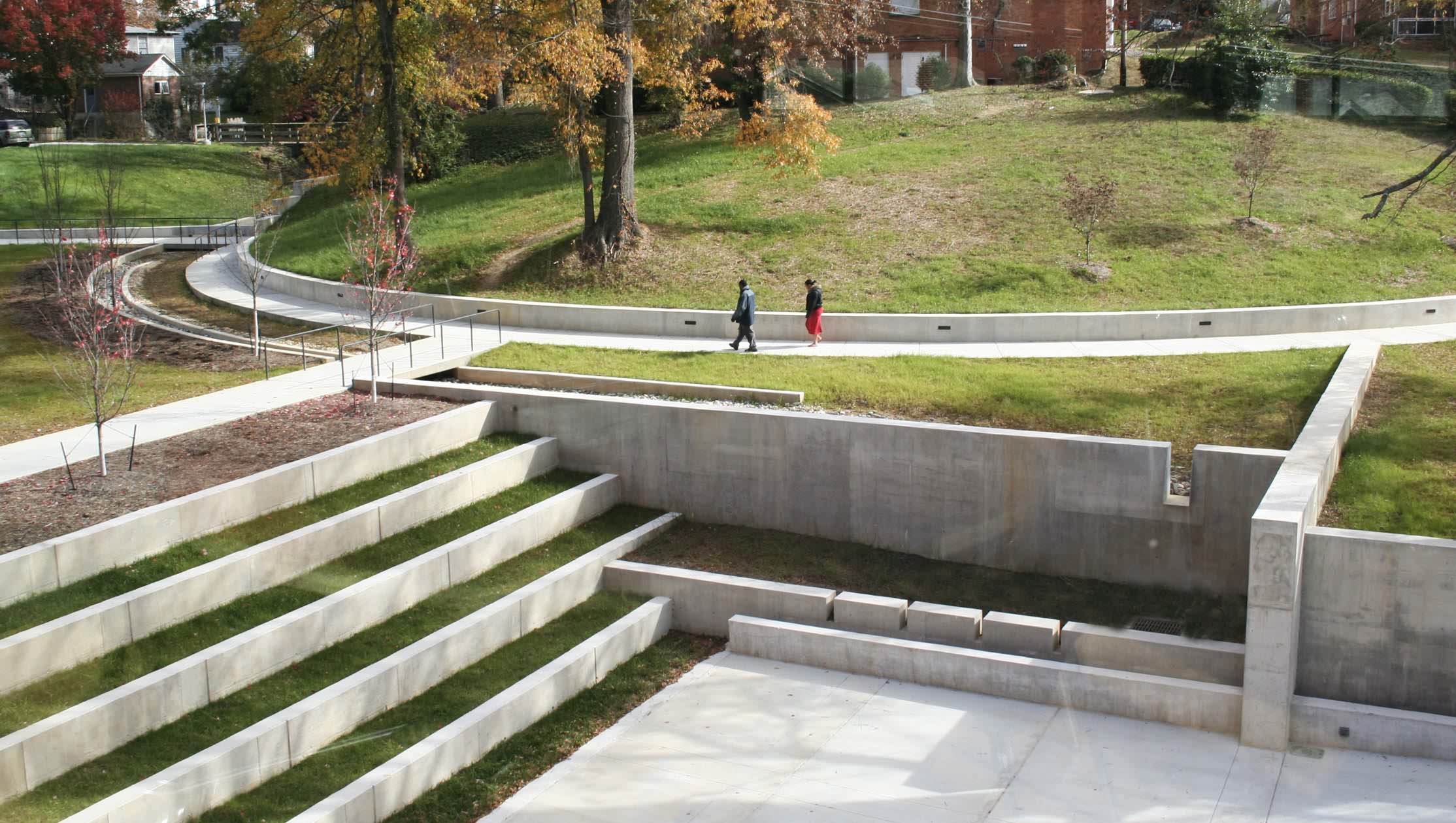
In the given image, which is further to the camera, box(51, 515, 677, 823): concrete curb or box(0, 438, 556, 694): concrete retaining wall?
box(0, 438, 556, 694): concrete retaining wall

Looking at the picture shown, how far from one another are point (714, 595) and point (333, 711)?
4.44 metres

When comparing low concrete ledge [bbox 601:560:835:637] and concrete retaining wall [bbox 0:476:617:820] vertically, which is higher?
concrete retaining wall [bbox 0:476:617:820]

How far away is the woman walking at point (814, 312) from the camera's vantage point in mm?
19375

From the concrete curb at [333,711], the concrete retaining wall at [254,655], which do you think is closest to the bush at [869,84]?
the concrete retaining wall at [254,655]

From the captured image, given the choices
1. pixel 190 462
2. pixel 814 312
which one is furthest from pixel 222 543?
pixel 814 312

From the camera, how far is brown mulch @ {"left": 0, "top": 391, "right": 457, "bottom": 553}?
11.8 m

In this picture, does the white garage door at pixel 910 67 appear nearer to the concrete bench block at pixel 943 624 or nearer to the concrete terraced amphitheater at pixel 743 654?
the concrete terraced amphitheater at pixel 743 654

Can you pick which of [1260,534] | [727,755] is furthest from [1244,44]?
[727,755]

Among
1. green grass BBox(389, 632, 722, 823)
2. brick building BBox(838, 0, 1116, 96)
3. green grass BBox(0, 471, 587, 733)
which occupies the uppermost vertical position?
brick building BBox(838, 0, 1116, 96)

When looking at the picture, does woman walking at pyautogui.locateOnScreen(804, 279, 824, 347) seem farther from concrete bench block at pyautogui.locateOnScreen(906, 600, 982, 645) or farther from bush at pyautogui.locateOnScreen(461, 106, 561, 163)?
bush at pyautogui.locateOnScreen(461, 106, 561, 163)

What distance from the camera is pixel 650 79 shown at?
2516 cm

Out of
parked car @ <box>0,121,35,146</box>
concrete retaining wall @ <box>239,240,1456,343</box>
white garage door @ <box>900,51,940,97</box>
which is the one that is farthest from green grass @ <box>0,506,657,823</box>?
parked car @ <box>0,121,35,146</box>

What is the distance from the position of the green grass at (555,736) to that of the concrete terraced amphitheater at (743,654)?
1.4 inches

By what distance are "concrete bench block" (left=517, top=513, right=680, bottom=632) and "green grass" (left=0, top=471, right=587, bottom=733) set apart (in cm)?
122
